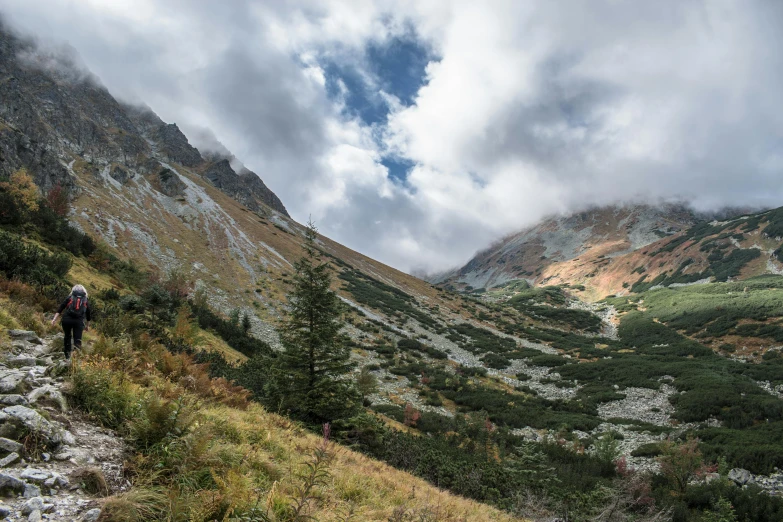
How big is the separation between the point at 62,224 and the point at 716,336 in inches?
2805

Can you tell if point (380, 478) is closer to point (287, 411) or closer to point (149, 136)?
point (287, 411)

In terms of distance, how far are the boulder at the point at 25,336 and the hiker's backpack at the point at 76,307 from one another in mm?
672

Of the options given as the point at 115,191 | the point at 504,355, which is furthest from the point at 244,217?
the point at 504,355

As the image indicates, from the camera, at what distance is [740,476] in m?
13.7

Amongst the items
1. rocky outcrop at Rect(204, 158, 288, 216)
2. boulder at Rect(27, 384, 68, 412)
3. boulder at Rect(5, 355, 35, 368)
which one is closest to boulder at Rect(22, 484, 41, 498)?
boulder at Rect(27, 384, 68, 412)

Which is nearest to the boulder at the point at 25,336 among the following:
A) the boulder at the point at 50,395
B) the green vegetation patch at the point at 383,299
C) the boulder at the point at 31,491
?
the boulder at the point at 50,395

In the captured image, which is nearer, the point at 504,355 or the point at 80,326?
the point at 80,326

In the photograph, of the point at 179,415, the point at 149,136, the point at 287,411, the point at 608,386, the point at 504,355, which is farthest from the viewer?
the point at 149,136

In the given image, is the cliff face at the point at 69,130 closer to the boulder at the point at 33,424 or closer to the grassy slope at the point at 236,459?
the grassy slope at the point at 236,459

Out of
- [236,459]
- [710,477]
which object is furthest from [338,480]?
[710,477]

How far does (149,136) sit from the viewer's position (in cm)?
12425

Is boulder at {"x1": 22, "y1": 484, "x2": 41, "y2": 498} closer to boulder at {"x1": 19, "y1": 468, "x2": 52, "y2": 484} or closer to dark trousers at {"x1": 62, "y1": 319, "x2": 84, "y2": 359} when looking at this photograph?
boulder at {"x1": 19, "y1": 468, "x2": 52, "y2": 484}

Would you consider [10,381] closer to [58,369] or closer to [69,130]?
[58,369]

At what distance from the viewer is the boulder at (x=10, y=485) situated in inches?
126
